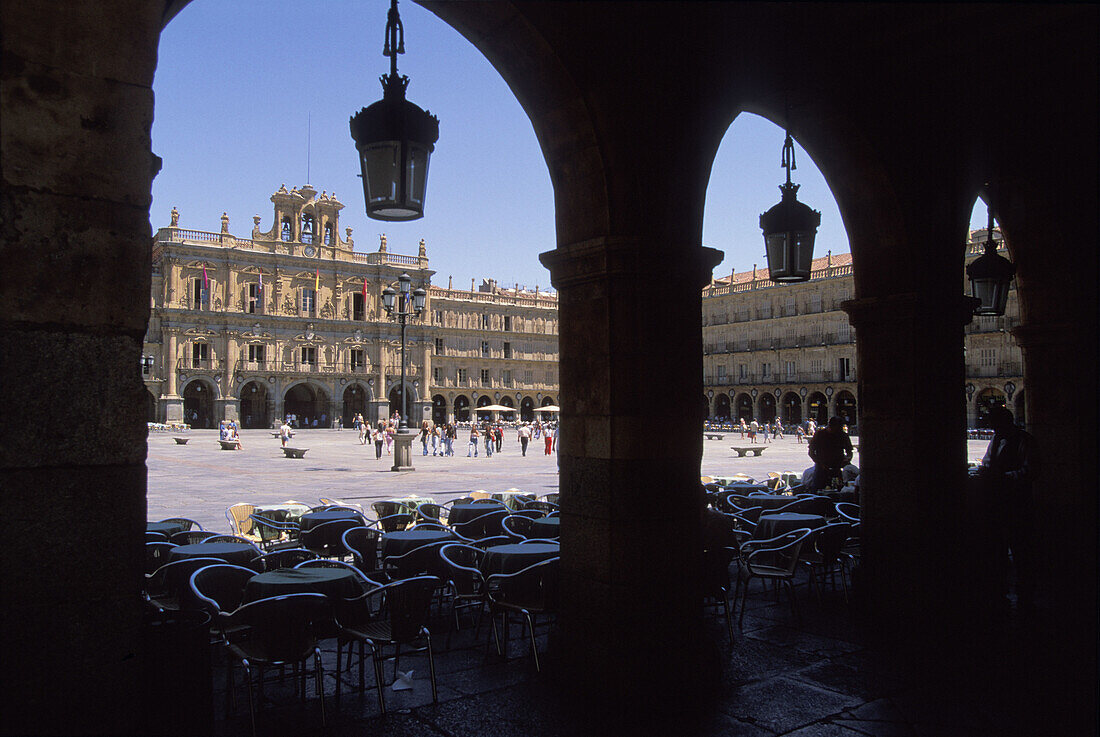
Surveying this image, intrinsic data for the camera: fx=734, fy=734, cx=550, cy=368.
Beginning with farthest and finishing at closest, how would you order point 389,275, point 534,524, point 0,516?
point 389,275
point 534,524
point 0,516

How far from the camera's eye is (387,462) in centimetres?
2097

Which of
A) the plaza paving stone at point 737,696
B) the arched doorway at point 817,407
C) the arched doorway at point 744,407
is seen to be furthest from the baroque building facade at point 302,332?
the plaza paving stone at point 737,696

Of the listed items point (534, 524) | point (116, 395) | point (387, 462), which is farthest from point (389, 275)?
point (116, 395)

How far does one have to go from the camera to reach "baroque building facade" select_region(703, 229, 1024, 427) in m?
42.3

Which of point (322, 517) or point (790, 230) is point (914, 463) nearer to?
point (790, 230)

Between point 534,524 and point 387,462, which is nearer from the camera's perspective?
point 534,524

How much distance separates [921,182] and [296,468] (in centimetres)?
1667

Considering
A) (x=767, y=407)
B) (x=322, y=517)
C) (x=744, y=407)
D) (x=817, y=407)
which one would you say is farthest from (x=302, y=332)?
(x=322, y=517)

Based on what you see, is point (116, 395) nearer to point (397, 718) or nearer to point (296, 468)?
point (397, 718)

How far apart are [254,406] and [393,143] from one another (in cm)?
5290

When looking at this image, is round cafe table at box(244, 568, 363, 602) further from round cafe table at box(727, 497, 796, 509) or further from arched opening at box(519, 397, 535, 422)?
arched opening at box(519, 397, 535, 422)

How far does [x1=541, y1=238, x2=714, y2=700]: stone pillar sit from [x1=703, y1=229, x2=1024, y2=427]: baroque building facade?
4345cm

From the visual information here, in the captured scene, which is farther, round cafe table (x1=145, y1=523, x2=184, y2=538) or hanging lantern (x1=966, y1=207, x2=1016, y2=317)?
hanging lantern (x1=966, y1=207, x2=1016, y2=317)

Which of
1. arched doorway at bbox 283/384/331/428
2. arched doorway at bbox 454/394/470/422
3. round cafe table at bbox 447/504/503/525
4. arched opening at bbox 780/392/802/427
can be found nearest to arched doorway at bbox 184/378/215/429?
arched doorway at bbox 283/384/331/428
